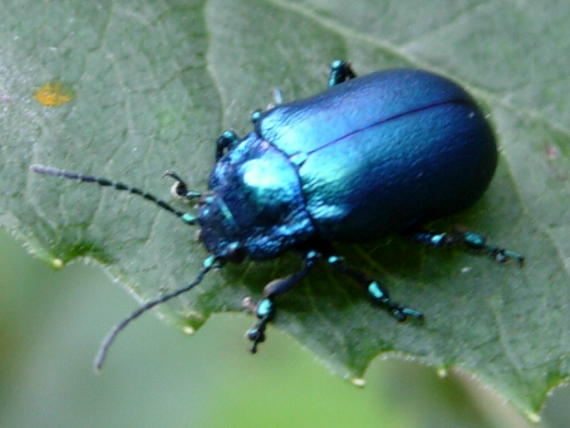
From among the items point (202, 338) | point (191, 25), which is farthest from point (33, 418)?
point (191, 25)

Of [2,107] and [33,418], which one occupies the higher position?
[2,107]

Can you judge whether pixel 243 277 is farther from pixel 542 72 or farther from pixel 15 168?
pixel 542 72

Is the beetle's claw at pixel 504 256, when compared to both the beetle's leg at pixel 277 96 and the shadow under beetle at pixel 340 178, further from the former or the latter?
the beetle's leg at pixel 277 96

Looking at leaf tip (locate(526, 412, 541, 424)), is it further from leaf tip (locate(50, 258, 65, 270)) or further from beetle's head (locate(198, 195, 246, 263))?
leaf tip (locate(50, 258, 65, 270))

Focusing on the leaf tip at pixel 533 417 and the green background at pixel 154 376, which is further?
→ the green background at pixel 154 376

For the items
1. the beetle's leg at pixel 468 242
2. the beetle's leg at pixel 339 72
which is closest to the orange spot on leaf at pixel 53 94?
the beetle's leg at pixel 339 72

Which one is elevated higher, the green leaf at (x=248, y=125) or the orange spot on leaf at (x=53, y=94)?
the orange spot on leaf at (x=53, y=94)

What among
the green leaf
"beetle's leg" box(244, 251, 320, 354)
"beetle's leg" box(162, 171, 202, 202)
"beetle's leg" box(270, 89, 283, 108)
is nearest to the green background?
the green leaf
